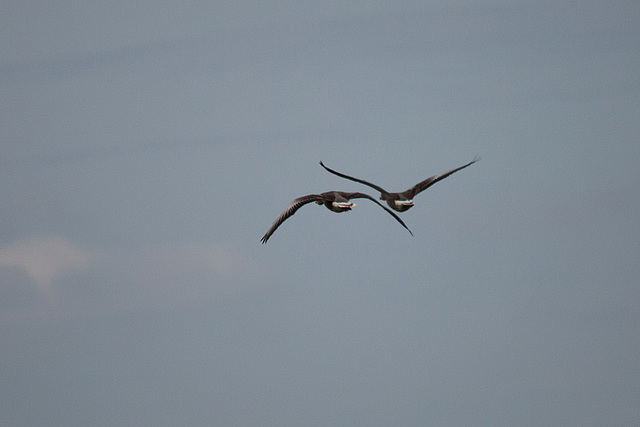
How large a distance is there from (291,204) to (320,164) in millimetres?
9138

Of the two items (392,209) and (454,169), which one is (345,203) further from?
(454,169)

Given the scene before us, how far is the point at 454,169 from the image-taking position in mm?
77312

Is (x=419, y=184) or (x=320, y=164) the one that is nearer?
(x=320, y=164)

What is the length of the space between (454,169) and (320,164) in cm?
1561

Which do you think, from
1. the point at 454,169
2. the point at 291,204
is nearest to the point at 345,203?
the point at 291,204

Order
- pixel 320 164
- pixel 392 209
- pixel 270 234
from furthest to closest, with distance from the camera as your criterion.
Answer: pixel 392 209 < pixel 270 234 < pixel 320 164

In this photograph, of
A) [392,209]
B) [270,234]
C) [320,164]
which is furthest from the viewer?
[392,209]

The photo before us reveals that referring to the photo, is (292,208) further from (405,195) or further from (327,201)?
(405,195)

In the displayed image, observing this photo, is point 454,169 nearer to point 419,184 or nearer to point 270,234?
point 419,184

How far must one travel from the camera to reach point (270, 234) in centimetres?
7025

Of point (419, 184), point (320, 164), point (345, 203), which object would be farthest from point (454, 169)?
point (320, 164)

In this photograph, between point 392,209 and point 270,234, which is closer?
point 270,234

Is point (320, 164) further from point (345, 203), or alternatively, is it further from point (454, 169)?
point (454, 169)

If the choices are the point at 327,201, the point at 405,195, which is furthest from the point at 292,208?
the point at 405,195
